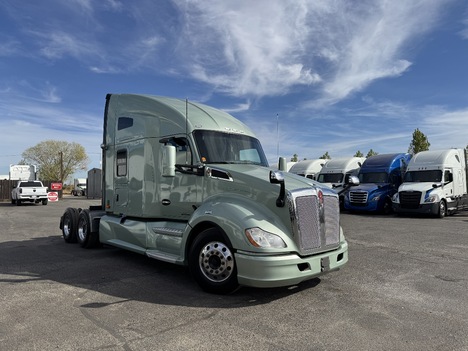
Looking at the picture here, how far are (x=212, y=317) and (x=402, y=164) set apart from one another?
1935 cm

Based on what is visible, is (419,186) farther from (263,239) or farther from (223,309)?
(223,309)

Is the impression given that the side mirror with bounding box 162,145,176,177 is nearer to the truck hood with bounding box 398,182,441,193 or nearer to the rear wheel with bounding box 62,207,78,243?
the rear wheel with bounding box 62,207,78,243

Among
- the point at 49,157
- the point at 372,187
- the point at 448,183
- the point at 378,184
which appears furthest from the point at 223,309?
the point at 49,157

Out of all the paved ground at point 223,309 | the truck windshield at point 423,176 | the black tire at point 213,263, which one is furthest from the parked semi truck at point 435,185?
the black tire at point 213,263

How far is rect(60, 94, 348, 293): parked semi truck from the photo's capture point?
184 inches

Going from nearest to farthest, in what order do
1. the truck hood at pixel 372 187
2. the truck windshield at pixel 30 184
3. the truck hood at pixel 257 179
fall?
the truck hood at pixel 257 179
the truck hood at pixel 372 187
the truck windshield at pixel 30 184

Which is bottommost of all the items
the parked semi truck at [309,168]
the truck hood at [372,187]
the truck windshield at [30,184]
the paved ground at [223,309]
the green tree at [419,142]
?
the paved ground at [223,309]

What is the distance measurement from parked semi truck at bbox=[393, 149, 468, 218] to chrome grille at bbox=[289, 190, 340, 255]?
13470 mm

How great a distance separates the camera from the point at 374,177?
19953 millimetres

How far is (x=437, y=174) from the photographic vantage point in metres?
17.6

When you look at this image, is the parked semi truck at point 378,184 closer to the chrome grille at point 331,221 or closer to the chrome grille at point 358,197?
the chrome grille at point 358,197

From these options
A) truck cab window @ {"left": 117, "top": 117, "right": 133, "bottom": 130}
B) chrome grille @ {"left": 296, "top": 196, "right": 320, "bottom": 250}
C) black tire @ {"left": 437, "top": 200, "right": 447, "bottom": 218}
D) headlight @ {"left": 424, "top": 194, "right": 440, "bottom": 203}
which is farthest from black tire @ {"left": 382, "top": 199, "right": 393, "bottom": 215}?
chrome grille @ {"left": 296, "top": 196, "right": 320, "bottom": 250}

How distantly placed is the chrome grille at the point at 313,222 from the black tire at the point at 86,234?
5.66m

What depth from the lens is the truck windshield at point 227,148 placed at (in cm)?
591
